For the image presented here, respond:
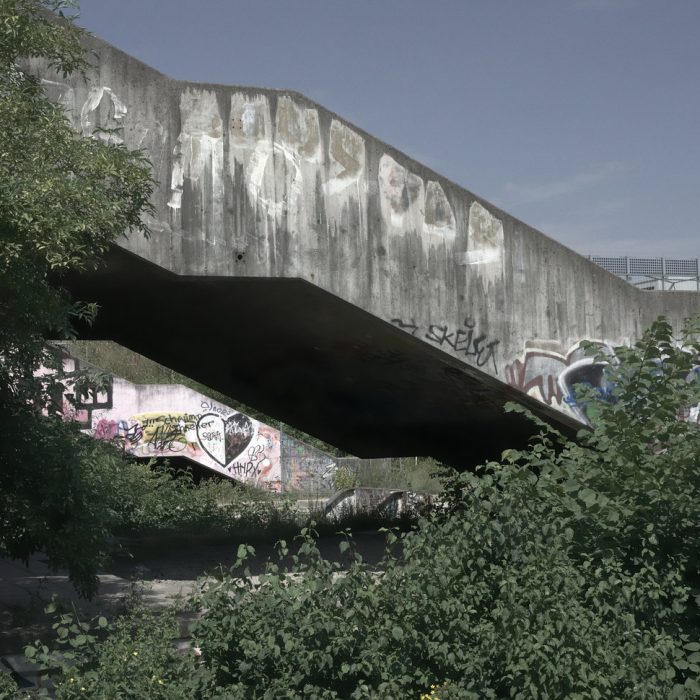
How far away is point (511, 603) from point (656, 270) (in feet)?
38.2

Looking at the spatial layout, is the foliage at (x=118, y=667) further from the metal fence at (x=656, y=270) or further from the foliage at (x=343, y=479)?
the foliage at (x=343, y=479)

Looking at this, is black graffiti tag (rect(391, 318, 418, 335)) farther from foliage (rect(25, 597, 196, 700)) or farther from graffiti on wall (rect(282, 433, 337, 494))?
graffiti on wall (rect(282, 433, 337, 494))

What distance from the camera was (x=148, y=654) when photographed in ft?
17.0

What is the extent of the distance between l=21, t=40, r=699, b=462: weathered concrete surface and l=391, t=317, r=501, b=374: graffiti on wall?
17 millimetres

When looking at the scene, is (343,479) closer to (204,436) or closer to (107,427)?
(204,436)

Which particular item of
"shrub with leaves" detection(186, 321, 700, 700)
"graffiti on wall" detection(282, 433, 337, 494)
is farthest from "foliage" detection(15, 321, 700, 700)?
"graffiti on wall" detection(282, 433, 337, 494)

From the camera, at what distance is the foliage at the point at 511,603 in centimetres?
477

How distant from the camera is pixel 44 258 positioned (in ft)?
22.8

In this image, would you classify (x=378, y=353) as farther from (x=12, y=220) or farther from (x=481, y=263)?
(x=12, y=220)

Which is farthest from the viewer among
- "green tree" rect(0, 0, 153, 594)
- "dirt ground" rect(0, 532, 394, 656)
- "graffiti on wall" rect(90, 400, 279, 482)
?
"graffiti on wall" rect(90, 400, 279, 482)

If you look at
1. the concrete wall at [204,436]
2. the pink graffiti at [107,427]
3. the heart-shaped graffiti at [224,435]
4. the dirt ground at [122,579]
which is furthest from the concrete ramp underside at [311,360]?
the heart-shaped graffiti at [224,435]

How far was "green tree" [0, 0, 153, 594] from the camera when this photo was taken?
677cm

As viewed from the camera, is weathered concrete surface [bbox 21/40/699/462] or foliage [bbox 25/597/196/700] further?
weathered concrete surface [bbox 21/40/699/462]

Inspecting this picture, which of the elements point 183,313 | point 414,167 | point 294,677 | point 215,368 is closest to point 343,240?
point 414,167
